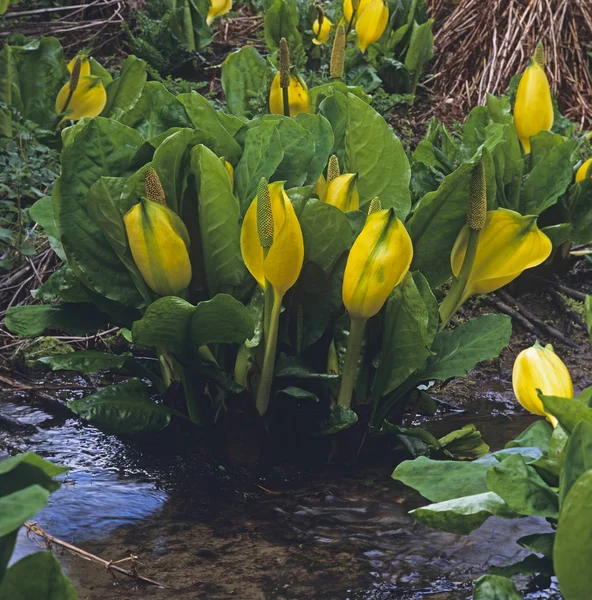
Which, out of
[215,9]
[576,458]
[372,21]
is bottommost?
[576,458]

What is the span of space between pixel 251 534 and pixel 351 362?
40 centimetres

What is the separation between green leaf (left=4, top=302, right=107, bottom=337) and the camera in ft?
6.22

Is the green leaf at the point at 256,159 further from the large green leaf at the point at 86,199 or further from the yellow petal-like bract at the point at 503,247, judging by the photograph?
the yellow petal-like bract at the point at 503,247

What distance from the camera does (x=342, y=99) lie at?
6.63 feet

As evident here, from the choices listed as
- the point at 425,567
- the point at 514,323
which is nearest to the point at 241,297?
the point at 425,567

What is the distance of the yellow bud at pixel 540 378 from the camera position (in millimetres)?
1390

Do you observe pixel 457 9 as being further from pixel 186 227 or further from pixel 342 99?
pixel 186 227

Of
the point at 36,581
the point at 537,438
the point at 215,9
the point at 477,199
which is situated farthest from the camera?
the point at 215,9

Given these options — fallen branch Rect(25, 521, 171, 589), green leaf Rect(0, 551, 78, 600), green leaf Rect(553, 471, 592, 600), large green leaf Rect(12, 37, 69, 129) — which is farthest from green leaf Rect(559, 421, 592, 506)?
large green leaf Rect(12, 37, 69, 129)

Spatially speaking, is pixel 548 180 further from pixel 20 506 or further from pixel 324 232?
pixel 20 506

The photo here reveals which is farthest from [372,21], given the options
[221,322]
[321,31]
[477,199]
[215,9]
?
[221,322]

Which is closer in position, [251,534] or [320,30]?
[251,534]

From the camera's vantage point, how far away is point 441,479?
1.28m

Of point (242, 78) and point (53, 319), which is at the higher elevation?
point (242, 78)
